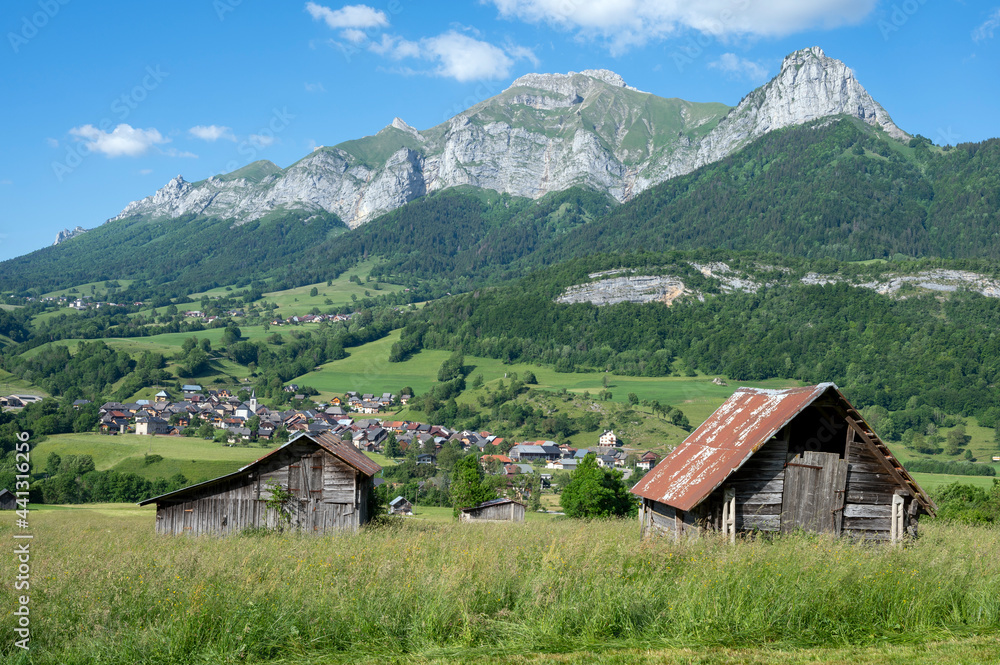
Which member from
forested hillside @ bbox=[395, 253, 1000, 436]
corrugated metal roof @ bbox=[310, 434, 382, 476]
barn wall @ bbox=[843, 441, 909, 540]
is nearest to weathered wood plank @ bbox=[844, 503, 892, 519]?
barn wall @ bbox=[843, 441, 909, 540]

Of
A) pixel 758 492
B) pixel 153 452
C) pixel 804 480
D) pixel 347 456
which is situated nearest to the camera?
pixel 758 492

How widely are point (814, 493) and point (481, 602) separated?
9099 millimetres

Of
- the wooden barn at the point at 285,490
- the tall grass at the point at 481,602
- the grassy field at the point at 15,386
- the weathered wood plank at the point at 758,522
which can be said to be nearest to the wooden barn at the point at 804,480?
the weathered wood plank at the point at 758,522

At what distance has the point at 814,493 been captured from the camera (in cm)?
1466

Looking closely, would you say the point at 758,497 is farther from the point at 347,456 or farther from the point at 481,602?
the point at 347,456

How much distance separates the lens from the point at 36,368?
6294 inches

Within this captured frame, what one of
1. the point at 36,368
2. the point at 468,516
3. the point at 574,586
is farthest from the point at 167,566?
the point at 36,368

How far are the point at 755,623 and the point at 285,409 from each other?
474 ft

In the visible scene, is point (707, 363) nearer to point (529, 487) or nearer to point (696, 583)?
point (529, 487)

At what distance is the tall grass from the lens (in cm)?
750

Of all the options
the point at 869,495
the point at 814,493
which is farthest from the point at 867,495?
the point at 814,493

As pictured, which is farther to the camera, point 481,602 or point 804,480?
point 804,480

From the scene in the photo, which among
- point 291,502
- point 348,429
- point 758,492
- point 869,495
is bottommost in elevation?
point 348,429

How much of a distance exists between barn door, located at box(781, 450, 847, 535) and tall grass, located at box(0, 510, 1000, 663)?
171 inches
